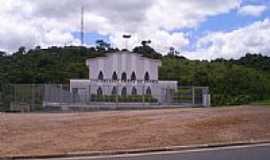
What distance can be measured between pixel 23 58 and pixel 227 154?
72.5 metres

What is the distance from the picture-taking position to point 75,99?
47688 mm

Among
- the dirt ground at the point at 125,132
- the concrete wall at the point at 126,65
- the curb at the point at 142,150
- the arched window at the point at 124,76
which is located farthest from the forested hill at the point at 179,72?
the curb at the point at 142,150

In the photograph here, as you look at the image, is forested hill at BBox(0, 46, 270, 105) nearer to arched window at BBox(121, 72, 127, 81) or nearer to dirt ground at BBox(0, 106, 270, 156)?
arched window at BBox(121, 72, 127, 81)

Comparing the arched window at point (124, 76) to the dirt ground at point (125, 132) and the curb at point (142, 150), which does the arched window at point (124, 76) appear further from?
the curb at point (142, 150)

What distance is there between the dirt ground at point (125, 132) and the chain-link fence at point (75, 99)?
20186 mm

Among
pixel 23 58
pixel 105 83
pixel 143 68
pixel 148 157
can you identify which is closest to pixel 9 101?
pixel 105 83

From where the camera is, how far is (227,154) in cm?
1430

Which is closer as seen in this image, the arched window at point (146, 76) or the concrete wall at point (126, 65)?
the arched window at point (146, 76)

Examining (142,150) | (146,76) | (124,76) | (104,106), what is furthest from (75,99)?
(142,150)

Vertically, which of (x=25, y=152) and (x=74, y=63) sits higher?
(x=74, y=63)

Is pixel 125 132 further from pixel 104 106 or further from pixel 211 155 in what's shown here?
pixel 104 106

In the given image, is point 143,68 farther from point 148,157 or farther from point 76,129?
point 148,157

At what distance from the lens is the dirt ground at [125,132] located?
632 inches


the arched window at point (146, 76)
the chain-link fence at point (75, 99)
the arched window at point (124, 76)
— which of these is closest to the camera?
the chain-link fence at point (75, 99)
